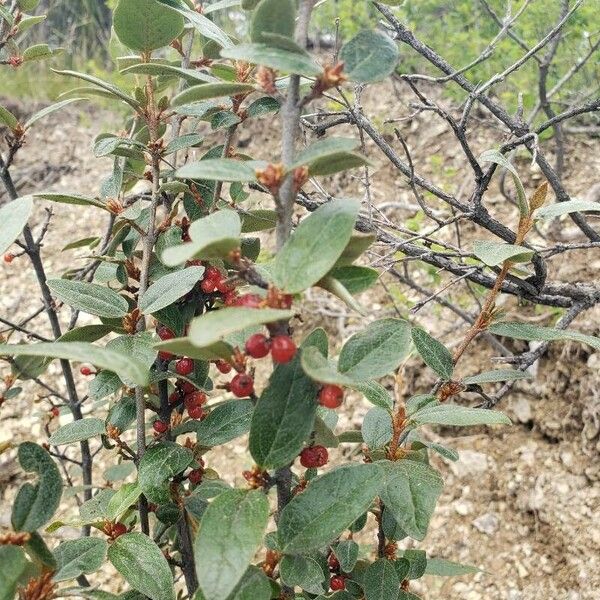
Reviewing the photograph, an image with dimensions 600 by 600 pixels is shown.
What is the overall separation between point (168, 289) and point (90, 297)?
130mm

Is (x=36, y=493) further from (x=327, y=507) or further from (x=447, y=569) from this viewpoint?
(x=447, y=569)

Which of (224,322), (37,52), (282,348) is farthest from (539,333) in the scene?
(37,52)

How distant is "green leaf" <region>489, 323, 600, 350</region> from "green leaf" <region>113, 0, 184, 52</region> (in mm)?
650

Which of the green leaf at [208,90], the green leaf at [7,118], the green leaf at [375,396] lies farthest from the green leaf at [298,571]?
the green leaf at [7,118]

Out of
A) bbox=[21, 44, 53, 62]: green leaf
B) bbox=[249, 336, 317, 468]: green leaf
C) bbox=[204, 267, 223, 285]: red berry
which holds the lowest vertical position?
bbox=[249, 336, 317, 468]: green leaf

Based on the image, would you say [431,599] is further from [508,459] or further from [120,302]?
[120,302]

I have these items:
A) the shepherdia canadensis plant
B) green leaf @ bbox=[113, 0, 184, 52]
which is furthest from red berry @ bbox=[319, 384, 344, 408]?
green leaf @ bbox=[113, 0, 184, 52]

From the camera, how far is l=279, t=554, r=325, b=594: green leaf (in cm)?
80

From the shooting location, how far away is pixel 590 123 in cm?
318

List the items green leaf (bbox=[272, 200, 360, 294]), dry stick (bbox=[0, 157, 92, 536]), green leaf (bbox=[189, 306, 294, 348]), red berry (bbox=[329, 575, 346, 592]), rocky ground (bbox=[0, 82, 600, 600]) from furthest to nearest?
rocky ground (bbox=[0, 82, 600, 600])
dry stick (bbox=[0, 157, 92, 536])
red berry (bbox=[329, 575, 346, 592])
green leaf (bbox=[272, 200, 360, 294])
green leaf (bbox=[189, 306, 294, 348])

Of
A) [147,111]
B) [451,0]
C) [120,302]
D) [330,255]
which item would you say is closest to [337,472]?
[330,255]

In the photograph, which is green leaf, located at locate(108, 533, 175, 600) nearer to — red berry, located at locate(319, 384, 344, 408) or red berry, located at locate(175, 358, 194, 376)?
red berry, located at locate(175, 358, 194, 376)

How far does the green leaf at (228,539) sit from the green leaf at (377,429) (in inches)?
11.6

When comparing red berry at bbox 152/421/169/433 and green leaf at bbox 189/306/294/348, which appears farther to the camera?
red berry at bbox 152/421/169/433
